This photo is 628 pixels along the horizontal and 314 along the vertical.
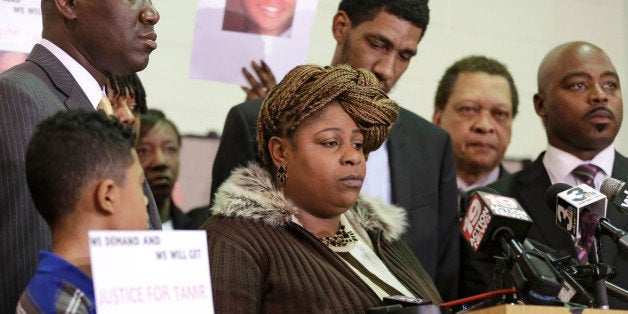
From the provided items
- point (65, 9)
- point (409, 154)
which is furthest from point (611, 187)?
point (65, 9)

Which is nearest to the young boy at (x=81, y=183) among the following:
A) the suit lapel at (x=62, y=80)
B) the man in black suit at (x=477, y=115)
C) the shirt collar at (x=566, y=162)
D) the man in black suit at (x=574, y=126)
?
the suit lapel at (x=62, y=80)

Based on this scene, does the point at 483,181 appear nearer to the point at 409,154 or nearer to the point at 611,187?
the point at 409,154

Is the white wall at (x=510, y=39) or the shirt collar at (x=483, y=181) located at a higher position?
the white wall at (x=510, y=39)

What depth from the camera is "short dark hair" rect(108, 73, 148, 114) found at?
146 inches

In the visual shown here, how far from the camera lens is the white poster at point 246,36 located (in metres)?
4.07

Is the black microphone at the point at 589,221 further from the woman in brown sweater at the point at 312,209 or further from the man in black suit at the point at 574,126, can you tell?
the man in black suit at the point at 574,126

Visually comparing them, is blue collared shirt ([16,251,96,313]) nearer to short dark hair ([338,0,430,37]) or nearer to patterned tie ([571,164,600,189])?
short dark hair ([338,0,430,37])

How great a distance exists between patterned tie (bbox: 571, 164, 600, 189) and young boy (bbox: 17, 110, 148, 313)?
91.3 inches

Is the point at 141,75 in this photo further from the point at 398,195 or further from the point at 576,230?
the point at 576,230

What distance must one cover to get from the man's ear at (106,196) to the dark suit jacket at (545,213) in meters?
1.99

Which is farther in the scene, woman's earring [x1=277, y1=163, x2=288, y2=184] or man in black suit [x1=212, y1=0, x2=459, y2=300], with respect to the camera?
man in black suit [x1=212, y1=0, x2=459, y2=300]

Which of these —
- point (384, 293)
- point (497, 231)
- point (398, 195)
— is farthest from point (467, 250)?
point (497, 231)

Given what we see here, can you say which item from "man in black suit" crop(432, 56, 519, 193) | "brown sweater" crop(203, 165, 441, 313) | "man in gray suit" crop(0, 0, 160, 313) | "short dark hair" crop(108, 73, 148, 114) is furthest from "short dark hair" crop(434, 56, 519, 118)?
"man in gray suit" crop(0, 0, 160, 313)

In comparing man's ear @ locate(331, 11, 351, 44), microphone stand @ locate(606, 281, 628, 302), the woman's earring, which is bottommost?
microphone stand @ locate(606, 281, 628, 302)
